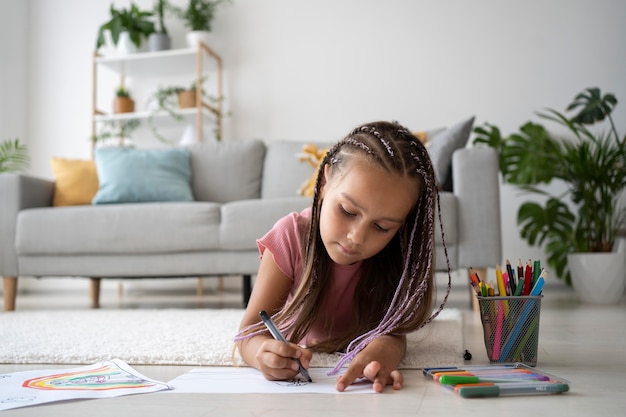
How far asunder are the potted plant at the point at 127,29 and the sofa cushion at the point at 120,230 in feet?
5.52

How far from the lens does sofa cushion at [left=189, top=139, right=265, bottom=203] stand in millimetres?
3221

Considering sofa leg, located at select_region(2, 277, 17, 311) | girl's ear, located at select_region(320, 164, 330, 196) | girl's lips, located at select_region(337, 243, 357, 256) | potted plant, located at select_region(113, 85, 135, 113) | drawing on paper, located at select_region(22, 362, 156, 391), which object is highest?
potted plant, located at select_region(113, 85, 135, 113)

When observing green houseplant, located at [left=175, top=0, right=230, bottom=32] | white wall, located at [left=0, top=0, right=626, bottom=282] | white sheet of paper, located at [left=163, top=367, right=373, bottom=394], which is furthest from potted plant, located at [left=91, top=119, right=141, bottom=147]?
white sheet of paper, located at [left=163, top=367, right=373, bottom=394]

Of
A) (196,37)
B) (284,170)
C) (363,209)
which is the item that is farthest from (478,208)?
(196,37)

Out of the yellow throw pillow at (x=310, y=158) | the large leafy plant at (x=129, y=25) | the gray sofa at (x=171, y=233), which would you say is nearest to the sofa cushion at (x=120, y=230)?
the gray sofa at (x=171, y=233)

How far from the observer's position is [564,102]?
3670 millimetres

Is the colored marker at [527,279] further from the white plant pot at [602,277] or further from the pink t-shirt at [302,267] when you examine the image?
the white plant pot at [602,277]

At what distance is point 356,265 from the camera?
1277 millimetres

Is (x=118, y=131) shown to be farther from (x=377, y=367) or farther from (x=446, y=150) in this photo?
(x=377, y=367)

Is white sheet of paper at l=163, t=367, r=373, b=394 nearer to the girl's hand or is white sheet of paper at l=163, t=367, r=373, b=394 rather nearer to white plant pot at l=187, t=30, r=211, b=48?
the girl's hand

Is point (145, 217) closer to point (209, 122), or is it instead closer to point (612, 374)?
point (209, 122)

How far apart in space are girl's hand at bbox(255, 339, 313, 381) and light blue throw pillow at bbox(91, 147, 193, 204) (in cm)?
210

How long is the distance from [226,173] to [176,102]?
1081mm

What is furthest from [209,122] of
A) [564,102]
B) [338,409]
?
[338,409]
